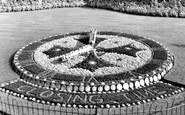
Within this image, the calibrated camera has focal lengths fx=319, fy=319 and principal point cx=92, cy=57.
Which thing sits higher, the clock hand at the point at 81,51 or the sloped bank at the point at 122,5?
the sloped bank at the point at 122,5

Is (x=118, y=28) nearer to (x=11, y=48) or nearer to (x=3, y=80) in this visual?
(x=11, y=48)

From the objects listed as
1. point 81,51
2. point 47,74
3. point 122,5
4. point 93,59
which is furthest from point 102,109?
point 122,5

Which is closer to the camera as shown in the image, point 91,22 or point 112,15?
point 91,22

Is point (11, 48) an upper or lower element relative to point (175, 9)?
lower

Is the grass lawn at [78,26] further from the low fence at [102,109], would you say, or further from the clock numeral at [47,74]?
the low fence at [102,109]

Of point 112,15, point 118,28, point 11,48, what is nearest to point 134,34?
point 118,28

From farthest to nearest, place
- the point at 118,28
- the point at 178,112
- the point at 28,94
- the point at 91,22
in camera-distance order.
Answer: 1. the point at 91,22
2. the point at 118,28
3. the point at 28,94
4. the point at 178,112

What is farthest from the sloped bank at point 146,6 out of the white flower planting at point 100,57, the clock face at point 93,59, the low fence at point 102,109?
the low fence at point 102,109
